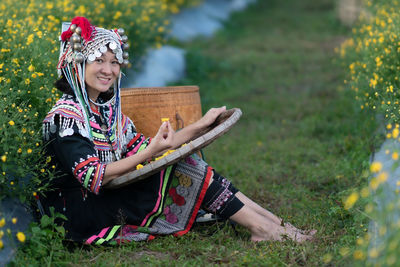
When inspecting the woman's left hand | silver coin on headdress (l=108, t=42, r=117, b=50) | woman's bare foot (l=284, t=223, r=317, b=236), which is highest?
silver coin on headdress (l=108, t=42, r=117, b=50)

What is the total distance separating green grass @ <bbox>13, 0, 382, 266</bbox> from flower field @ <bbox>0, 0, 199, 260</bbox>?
18.3 inches

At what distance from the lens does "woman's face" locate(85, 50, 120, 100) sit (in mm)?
3100

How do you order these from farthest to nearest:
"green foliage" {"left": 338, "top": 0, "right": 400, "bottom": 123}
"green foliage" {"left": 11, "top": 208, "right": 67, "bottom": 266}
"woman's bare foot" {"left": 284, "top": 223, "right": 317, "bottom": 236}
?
1. "green foliage" {"left": 338, "top": 0, "right": 400, "bottom": 123}
2. "woman's bare foot" {"left": 284, "top": 223, "right": 317, "bottom": 236}
3. "green foliage" {"left": 11, "top": 208, "right": 67, "bottom": 266}

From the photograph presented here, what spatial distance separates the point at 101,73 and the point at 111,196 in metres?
0.71

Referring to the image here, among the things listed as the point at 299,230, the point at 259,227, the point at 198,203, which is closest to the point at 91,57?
the point at 198,203

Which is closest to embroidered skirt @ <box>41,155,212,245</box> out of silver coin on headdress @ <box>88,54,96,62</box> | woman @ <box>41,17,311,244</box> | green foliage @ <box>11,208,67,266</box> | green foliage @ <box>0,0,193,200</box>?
woman @ <box>41,17,311,244</box>

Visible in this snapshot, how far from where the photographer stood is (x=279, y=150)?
203 inches

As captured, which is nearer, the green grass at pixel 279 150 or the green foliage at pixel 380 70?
the green grass at pixel 279 150

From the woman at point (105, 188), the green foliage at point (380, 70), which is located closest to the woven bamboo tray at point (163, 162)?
the woman at point (105, 188)

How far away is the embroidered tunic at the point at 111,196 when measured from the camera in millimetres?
3039

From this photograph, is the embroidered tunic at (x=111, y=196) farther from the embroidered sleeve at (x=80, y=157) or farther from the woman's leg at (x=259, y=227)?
the woman's leg at (x=259, y=227)

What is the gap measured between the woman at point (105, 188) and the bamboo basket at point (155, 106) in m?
0.56

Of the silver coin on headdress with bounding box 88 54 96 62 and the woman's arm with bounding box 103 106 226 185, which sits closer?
the woman's arm with bounding box 103 106 226 185

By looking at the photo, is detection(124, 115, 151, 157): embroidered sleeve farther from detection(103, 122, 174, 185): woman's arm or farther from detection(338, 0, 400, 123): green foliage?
detection(338, 0, 400, 123): green foliage
